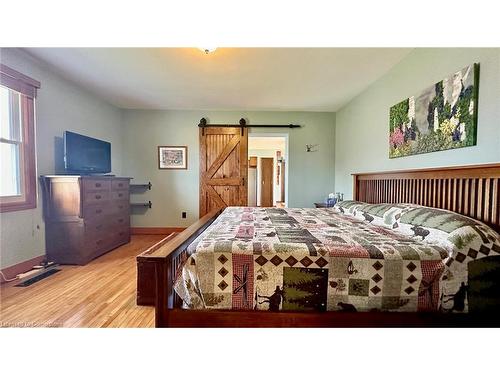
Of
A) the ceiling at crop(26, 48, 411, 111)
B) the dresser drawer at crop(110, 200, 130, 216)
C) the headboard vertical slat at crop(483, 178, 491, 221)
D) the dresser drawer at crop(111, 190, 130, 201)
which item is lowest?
the dresser drawer at crop(110, 200, 130, 216)

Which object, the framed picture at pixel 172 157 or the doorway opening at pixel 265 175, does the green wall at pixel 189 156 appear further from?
the doorway opening at pixel 265 175

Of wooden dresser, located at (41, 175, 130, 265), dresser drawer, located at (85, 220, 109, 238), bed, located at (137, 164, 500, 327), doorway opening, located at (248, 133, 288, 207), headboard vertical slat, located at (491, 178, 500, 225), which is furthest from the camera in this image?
doorway opening, located at (248, 133, 288, 207)

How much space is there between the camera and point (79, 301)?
1934mm

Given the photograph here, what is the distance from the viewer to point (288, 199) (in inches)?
181

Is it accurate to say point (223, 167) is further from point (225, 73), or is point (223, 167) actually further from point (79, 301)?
point (79, 301)

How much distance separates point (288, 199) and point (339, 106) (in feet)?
6.54

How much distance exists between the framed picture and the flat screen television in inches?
36.6

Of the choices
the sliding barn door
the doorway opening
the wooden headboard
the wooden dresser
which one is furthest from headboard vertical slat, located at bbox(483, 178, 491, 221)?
the doorway opening

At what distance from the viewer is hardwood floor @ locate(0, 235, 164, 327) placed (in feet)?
5.41

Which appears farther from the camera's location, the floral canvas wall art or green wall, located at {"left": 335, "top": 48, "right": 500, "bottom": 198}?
the floral canvas wall art

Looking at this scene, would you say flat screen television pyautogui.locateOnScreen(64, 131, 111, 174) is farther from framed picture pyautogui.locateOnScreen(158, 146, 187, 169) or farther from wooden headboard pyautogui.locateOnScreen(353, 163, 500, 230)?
wooden headboard pyautogui.locateOnScreen(353, 163, 500, 230)

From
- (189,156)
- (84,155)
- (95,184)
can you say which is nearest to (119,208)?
(95,184)

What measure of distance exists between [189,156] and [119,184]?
137 cm
